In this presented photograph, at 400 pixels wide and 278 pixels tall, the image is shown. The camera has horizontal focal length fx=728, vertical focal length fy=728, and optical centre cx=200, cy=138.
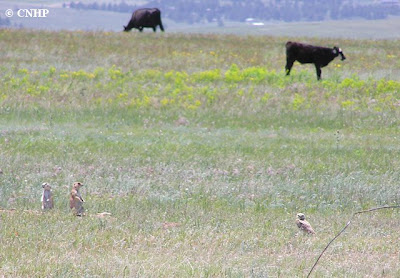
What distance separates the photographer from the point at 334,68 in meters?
32.9

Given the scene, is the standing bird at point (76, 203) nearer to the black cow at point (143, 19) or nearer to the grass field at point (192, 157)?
the grass field at point (192, 157)

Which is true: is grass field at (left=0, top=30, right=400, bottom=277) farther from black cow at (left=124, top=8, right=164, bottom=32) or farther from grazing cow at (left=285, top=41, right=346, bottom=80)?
black cow at (left=124, top=8, right=164, bottom=32)

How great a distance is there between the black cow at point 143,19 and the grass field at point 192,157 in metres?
8.03

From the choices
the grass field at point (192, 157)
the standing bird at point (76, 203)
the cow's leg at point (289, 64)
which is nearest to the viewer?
the grass field at point (192, 157)

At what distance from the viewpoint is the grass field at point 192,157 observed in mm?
8102

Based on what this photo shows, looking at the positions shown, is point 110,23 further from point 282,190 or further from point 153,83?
point 282,190

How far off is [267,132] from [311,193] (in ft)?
27.2

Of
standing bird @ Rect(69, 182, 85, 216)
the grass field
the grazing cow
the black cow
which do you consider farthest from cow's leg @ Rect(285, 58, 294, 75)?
standing bird @ Rect(69, 182, 85, 216)

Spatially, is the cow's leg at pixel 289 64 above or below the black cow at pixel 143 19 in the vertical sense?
below

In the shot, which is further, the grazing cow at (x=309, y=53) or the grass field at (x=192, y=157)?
the grazing cow at (x=309, y=53)

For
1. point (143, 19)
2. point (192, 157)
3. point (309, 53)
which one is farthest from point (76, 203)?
point (143, 19)

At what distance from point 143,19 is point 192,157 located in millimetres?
31328

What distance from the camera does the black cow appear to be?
1807 inches

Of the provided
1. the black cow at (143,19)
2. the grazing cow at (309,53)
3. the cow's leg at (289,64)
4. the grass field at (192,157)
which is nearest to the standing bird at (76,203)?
the grass field at (192,157)
